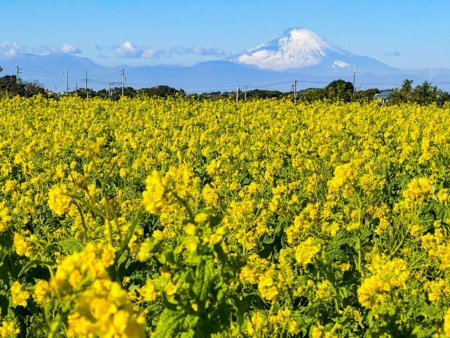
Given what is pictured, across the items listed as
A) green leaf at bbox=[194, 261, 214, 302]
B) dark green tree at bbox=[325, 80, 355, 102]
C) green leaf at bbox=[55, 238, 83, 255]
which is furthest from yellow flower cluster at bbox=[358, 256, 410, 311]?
dark green tree at bbox=[325, 80, 355, 102]

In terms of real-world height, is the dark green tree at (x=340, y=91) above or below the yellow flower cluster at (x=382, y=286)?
above

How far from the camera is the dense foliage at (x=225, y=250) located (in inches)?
62.2

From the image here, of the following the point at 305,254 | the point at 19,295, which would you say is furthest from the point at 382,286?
the point at 19,295

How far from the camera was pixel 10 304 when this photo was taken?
3016 mm

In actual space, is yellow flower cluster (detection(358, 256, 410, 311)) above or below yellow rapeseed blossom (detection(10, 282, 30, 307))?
above

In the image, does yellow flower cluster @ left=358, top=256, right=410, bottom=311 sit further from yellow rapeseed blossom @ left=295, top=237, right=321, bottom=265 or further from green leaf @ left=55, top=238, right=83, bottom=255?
green leaf @ left=55, top=238, right=83, bottom=255

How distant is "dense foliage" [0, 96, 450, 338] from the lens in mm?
1580

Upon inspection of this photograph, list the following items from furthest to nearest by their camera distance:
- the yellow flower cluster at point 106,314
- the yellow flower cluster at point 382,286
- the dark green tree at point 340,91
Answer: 1. the dark green tree at point 340,91
2. the yellow flower cluster at point 382,286
3. the yellow flower cluster at point 106,314

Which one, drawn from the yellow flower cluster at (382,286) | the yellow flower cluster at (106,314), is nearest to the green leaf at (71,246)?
the yellow flower cluster at (382,286)

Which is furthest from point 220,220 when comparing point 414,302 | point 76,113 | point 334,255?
point 76,113

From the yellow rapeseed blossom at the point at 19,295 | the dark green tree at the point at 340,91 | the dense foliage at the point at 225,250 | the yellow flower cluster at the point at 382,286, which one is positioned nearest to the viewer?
the dense foliage at the point at 225,250

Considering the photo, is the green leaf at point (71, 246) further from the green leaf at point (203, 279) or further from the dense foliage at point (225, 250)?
the green leaf at point (203, 279)

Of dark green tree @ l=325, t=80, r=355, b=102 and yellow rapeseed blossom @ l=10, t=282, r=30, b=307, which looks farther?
dark green tree @ l=325, t=80, r=355, b=102

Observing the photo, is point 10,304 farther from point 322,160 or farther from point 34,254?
point 322,160
